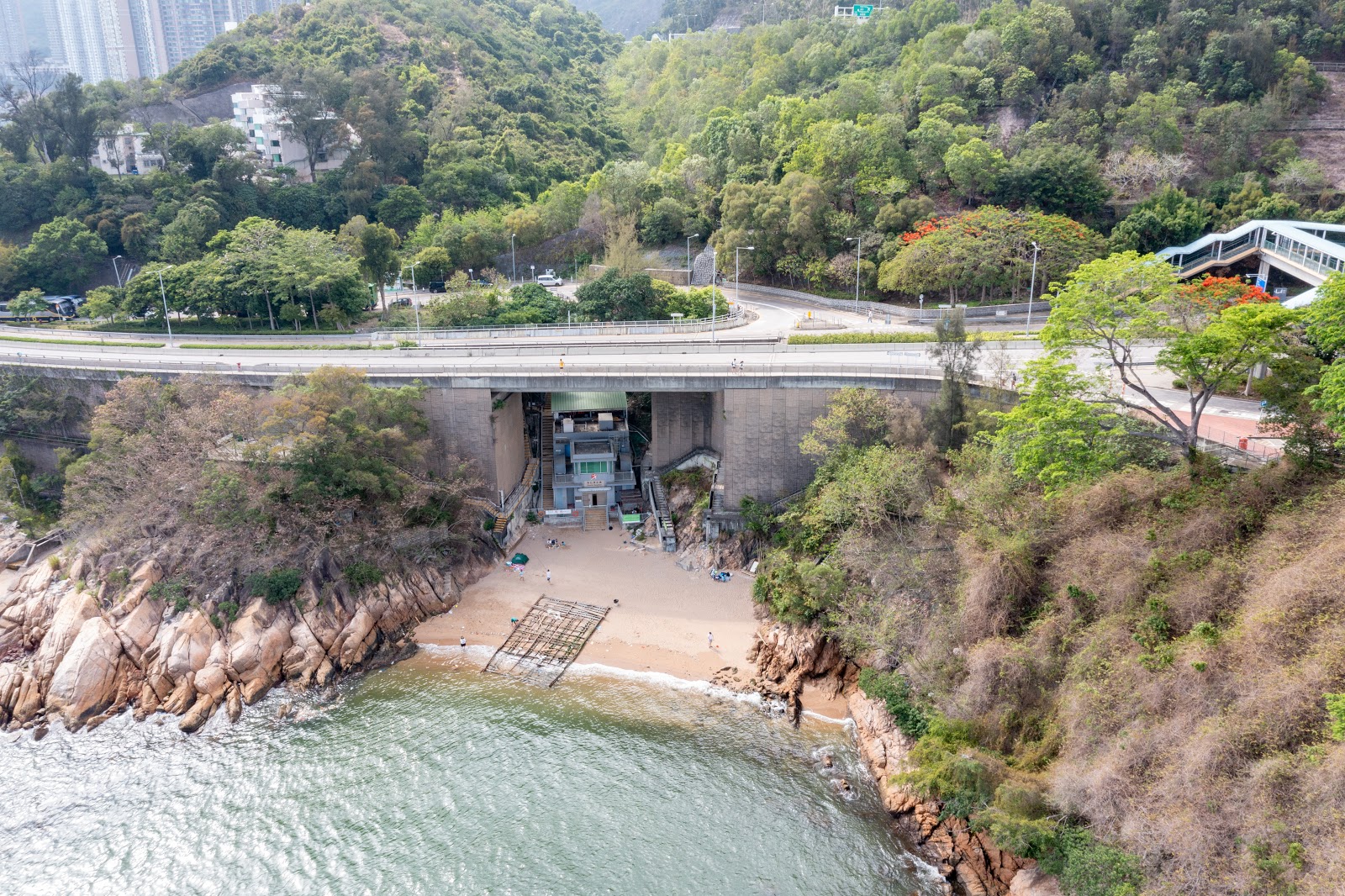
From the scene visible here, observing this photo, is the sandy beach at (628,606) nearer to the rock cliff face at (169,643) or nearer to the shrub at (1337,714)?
the rock cliff face at (169,643)

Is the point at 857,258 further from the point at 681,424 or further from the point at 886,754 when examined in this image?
the point at 886,754

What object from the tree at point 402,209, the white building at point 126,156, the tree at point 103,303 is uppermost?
the white building at point 126,156

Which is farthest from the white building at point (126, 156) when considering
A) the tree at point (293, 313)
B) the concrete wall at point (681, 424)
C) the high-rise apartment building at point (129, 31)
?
the high-rise apartment building at point (129, 31)

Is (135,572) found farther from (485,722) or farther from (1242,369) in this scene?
(1242,369)

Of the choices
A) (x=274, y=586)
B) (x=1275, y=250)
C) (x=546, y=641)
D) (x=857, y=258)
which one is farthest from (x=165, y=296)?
(x=1275, y=250)

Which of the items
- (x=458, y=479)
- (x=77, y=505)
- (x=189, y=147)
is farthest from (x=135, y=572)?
(x=189, y=147)

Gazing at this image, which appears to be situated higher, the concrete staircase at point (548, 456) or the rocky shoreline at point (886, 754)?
the concrete staircase at point (548, 456)

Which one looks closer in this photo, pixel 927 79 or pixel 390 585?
pixel 390 585
